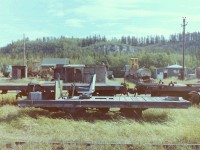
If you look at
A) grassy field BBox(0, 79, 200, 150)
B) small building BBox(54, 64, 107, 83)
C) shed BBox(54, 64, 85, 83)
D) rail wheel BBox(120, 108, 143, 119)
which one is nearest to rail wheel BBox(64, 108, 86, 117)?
grassy field BBox(0, 79, 200, 150)

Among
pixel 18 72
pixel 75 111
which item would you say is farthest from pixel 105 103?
pixel 18 72

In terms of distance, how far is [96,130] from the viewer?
942cm

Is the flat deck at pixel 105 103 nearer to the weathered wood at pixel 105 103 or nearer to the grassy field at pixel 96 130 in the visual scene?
the weathered wood at pixel 105 103

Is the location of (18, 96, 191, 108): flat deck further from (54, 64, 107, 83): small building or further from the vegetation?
(54, 64, 107, 83): small building

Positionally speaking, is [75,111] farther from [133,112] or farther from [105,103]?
[133,112]

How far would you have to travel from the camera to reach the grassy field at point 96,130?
25.4ft

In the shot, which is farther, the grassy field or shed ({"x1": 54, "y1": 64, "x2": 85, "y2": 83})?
shed ({"x1": 54, "y1": 64, "x2": 85, "y2": 83})

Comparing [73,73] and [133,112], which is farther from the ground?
[73,73]

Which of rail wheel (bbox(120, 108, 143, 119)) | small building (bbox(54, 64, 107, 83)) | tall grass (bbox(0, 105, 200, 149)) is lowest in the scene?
tall grass (bbox(0, 105, 200, 149))

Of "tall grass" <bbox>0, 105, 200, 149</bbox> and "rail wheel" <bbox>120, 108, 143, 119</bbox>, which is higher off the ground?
"rail wheel" <bbox>120, 108, 143, 119</bbox>

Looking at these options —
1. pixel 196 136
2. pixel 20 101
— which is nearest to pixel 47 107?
pixel 20 101

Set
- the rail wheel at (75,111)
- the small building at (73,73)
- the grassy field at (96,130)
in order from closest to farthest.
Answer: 1. the grassy field at (96,130)
2. the rail wheel at (75,111)
3. the small building at (73,73)

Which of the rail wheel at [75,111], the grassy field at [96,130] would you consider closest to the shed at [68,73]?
the grassy field at [96,130]

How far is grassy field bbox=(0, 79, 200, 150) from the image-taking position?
7.73 metres
